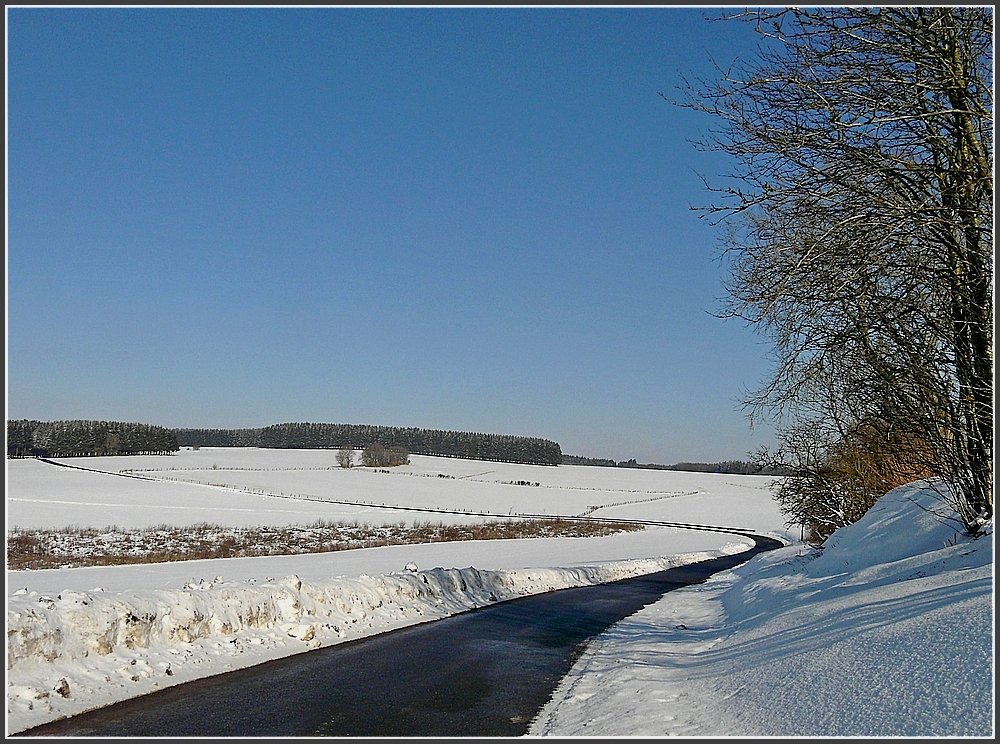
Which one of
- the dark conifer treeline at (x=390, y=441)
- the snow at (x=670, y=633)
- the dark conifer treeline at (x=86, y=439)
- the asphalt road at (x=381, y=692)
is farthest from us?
the dark conifer treeline at (x=390, y=441)

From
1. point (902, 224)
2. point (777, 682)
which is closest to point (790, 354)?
point (902, 224)

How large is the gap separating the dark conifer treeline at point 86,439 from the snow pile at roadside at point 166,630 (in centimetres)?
8170

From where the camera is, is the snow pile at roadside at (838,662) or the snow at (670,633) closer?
the snow pile at roadside at (838,662)

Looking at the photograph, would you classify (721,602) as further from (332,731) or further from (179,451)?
(179,451)

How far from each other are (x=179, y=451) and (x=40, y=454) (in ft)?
104

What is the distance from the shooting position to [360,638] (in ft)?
38.2

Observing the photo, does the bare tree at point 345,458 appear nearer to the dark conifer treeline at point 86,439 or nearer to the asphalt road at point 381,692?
the dark conifer treeline at point 86,439

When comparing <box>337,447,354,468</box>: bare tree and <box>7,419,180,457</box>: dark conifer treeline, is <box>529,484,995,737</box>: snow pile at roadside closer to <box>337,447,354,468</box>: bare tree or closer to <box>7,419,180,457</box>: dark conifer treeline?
<box>7,419,180,457</box>: dark conifer treeline

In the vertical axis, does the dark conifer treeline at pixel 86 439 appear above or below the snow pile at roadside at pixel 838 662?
above

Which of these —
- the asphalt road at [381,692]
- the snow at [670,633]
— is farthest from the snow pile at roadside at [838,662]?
the asphalt road at [381,692]

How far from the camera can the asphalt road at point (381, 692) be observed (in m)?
6.91

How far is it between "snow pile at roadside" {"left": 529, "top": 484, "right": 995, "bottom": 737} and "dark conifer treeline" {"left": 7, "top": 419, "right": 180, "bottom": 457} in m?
87.0

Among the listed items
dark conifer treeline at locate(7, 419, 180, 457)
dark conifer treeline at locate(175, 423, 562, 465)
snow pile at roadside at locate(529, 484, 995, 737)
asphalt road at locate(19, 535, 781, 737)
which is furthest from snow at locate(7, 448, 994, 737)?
dark conifer treeline at locate(175, 423, 562, 465)

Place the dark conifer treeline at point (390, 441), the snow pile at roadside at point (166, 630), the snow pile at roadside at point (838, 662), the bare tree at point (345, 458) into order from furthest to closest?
1. the dark conifer treeline at point (390, 441)
2. the bare tree at point (345, 458)
3. the snow pile at roadside at point (166, 630)
4. the snow pile at roadside at point (838, 662)
